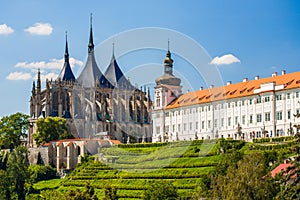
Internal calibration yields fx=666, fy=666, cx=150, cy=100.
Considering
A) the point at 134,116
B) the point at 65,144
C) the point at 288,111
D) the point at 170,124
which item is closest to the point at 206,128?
the point at 170,124

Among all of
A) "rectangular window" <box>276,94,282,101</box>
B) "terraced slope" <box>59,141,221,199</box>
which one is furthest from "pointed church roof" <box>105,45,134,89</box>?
"rectangular window" <box>276,94,282,101</box>

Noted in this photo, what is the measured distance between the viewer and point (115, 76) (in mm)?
112000

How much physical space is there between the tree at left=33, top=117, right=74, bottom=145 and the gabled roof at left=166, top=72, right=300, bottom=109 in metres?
17.5

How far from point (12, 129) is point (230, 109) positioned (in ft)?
116

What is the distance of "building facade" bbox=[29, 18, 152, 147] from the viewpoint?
9994 cm

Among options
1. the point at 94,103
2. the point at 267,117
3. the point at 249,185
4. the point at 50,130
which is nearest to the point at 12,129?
the point at 50,130

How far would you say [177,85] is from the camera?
8475 cm

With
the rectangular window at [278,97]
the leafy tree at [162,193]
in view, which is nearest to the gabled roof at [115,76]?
the rectangular window at [278,97]

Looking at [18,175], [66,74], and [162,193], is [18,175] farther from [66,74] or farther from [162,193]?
[66,74]

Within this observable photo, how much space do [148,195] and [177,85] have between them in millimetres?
36052

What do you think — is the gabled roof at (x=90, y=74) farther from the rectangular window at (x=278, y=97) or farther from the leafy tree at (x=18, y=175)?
the rectangular window at (x=278, y=97)

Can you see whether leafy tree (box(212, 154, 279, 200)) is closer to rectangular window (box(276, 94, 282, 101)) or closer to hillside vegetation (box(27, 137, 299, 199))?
hillside vegetation (box(27, 137, 299, 199))

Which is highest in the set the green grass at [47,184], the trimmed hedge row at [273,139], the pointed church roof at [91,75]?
the pointed church roof at [91,75]

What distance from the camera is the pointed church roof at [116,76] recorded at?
111312mm
